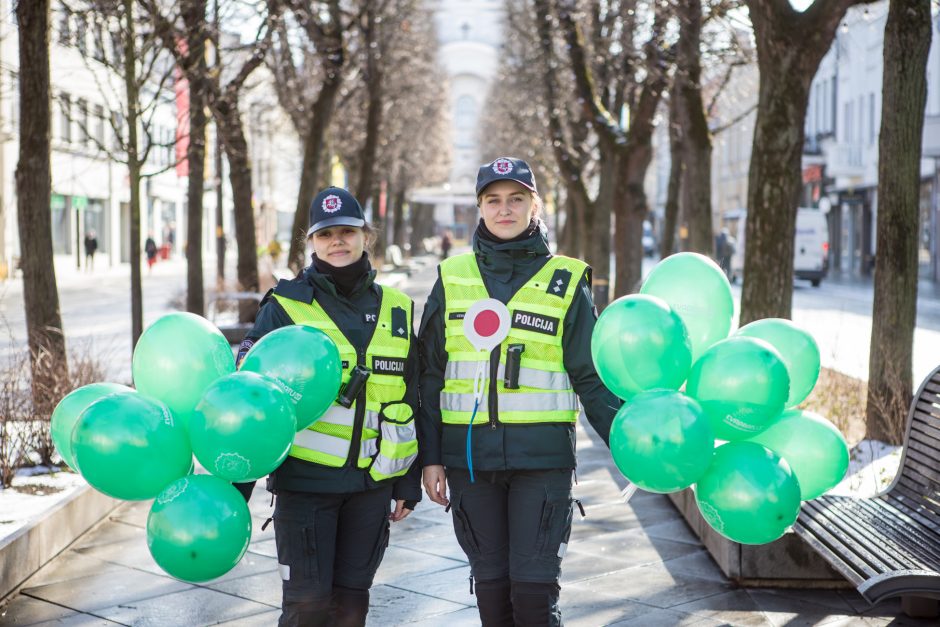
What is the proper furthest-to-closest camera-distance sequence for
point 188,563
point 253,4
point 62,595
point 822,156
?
point 822,156
point 253,4
point 62,595
point 188,563

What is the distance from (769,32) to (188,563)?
6.80 meters

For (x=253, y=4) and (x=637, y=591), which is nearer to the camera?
(x=637, y=591)

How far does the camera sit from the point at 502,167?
4312 mm

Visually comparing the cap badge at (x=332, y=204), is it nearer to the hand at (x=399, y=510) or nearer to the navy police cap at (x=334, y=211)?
the navy police cap at (x=334, y=211)

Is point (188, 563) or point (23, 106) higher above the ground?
point (23, 106)

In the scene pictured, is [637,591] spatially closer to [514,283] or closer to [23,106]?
[514,283]

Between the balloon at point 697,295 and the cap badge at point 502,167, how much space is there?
0.65 m

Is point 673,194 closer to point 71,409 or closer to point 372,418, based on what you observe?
point 372,418

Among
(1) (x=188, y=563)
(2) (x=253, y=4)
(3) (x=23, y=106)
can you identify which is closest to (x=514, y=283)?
(1) (x=188, y=563)

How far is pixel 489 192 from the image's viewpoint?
4.33 m

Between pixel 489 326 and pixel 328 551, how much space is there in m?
0.92

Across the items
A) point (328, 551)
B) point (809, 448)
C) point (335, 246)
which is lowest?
point (328, 551)

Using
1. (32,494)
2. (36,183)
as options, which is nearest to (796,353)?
(32,494)

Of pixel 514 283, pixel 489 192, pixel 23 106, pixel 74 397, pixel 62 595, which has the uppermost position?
pixel 23 106
